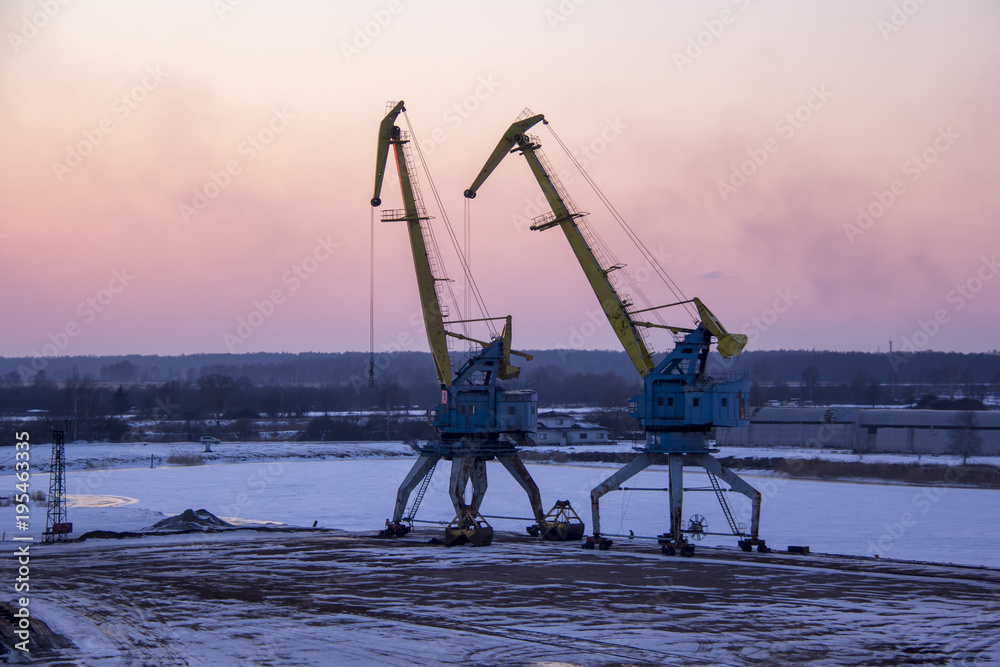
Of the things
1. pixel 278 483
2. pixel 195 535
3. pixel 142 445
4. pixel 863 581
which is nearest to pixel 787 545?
pixel 863 581

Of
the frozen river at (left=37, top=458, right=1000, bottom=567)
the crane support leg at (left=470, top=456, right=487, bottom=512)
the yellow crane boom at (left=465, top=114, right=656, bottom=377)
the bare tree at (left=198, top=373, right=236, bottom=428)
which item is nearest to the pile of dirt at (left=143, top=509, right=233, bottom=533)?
the frozen river at (left=37, top=458, right=1000, bottom=567)

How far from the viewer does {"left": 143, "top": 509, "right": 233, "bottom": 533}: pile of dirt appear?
49.7m

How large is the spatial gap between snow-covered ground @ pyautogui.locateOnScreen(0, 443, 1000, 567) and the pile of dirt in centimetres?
287

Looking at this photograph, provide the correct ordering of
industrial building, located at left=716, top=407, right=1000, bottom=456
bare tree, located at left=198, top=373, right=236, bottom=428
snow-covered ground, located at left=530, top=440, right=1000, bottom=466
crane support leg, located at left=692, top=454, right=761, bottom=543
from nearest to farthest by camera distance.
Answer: crane support leg, located at left=692, top=454, right=761, bottom=543 < snow-covered ground, located at left=530, top=440, right=1000, bottom=466 < industrial building, located at left=716, top=407, right=1000, bottom=456 < bare tree, located at left=198, top=373, right=236, bottom=428

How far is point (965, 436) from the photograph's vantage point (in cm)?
9275

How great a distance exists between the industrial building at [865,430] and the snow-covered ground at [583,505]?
22.2 metres

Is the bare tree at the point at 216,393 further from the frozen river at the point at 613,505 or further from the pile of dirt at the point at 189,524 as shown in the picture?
the pile of dirt at the point at 189,524

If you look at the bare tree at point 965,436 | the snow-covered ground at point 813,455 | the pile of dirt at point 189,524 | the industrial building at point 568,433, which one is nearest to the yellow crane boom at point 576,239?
the pile of dirt at point 189,524

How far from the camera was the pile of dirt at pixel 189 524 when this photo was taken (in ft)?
163

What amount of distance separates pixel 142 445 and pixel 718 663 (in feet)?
357

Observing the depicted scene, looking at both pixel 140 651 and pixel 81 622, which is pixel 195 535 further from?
pixel 140 651

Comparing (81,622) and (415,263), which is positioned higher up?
(415,263)

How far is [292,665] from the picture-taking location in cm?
2281

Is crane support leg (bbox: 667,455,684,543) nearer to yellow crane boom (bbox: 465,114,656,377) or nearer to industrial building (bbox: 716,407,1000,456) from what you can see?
yellow crane boom (bbox: 465,114,656,377)
